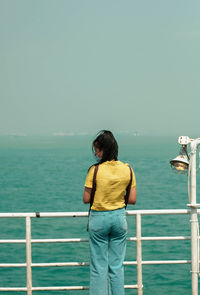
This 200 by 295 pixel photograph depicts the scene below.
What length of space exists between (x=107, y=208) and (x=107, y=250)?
0.40 metres

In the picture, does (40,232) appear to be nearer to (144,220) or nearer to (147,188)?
(144,220)

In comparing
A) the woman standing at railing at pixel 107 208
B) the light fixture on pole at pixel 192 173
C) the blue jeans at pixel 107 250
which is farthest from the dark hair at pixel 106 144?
the light fixture on pole at pixel 192 173

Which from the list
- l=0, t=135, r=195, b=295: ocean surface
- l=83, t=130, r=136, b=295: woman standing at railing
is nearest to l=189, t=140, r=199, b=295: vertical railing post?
l=83, t=130, r=136, b=295: woman standing at railing

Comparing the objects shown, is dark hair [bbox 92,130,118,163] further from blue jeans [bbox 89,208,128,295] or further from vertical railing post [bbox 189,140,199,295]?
vertical railing post [bbox 189,140,199,295]

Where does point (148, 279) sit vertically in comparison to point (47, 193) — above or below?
below

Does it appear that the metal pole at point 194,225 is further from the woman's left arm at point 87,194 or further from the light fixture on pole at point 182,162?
the woman's left arm at point 87,194

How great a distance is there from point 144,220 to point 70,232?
250 inches

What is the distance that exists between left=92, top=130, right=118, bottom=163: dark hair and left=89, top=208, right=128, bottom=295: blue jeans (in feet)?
1.48

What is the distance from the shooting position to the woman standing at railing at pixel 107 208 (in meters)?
3.94

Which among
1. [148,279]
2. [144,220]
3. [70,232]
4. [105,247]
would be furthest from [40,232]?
[105,247]

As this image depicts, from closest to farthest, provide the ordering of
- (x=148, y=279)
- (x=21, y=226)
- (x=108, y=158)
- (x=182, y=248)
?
(x=108, y=158) → (x=148, y=279) → (x=182, y=248) → (x=21, y=226)

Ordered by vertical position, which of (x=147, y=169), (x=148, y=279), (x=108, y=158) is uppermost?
(x=147, y=169)

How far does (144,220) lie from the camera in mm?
32938

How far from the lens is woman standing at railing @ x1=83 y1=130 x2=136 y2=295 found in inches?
155
